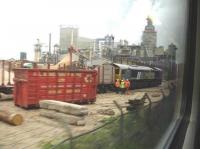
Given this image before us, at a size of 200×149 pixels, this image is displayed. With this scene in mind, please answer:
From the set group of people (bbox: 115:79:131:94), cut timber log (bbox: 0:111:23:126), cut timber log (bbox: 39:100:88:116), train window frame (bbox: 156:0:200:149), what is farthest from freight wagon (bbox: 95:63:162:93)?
train window frame (bbox: 156:0:200:149)

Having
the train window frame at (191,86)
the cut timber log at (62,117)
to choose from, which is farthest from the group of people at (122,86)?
the train window frame at (191,86)

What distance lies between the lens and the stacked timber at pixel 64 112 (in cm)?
102

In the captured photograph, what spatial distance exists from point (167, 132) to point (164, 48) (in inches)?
18.4

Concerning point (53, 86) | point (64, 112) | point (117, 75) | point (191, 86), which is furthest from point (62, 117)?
point (191, 86)

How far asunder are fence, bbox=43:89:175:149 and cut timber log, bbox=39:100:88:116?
66 millimetres

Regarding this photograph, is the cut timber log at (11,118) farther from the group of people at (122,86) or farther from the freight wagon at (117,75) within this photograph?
the group of people at (122,86)

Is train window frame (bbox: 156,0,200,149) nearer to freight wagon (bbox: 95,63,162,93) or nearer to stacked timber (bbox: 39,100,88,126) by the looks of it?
freight wagon (bbox: 95,63,162,93)

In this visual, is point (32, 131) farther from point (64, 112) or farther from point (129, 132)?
point (129, 132)

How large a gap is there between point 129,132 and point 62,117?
0.64 m

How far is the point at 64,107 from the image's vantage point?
1.13m

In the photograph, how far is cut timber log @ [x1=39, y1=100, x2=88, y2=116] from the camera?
108cm

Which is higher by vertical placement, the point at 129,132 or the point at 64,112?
the point at 64,112

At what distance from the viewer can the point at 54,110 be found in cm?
105

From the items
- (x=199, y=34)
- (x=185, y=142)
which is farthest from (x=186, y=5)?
(x=185, y=142)
